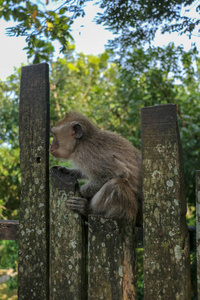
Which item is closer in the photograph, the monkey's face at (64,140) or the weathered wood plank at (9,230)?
the weathered wood plank at (9,230)

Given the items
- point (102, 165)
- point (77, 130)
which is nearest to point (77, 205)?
point (102, 165)

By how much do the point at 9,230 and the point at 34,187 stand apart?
49cm

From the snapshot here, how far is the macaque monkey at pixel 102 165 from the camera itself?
2.76 meters

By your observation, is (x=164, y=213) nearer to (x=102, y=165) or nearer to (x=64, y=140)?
(x=102, y=165)

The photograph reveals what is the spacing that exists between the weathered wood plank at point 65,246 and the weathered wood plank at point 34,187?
0.46 ft

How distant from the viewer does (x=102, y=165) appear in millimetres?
3062

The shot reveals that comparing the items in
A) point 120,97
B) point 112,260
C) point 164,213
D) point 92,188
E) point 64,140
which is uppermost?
point 120,97

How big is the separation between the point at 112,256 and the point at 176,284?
1.43 ft

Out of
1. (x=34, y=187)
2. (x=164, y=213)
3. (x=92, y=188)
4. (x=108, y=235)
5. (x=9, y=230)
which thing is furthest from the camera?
(x=92, y=188)

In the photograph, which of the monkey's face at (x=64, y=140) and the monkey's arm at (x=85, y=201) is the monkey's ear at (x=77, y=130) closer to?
the monkey's face at (x=64, y=140)

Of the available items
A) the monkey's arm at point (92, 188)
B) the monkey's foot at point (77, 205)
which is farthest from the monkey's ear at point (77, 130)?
the monkey's foot at point (77, 205)

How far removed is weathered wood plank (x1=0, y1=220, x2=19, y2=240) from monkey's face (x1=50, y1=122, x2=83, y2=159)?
75 cm

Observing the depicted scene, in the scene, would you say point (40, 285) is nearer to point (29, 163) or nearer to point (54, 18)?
point (29, 163)

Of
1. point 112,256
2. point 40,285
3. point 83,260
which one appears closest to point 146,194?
point 112,256
